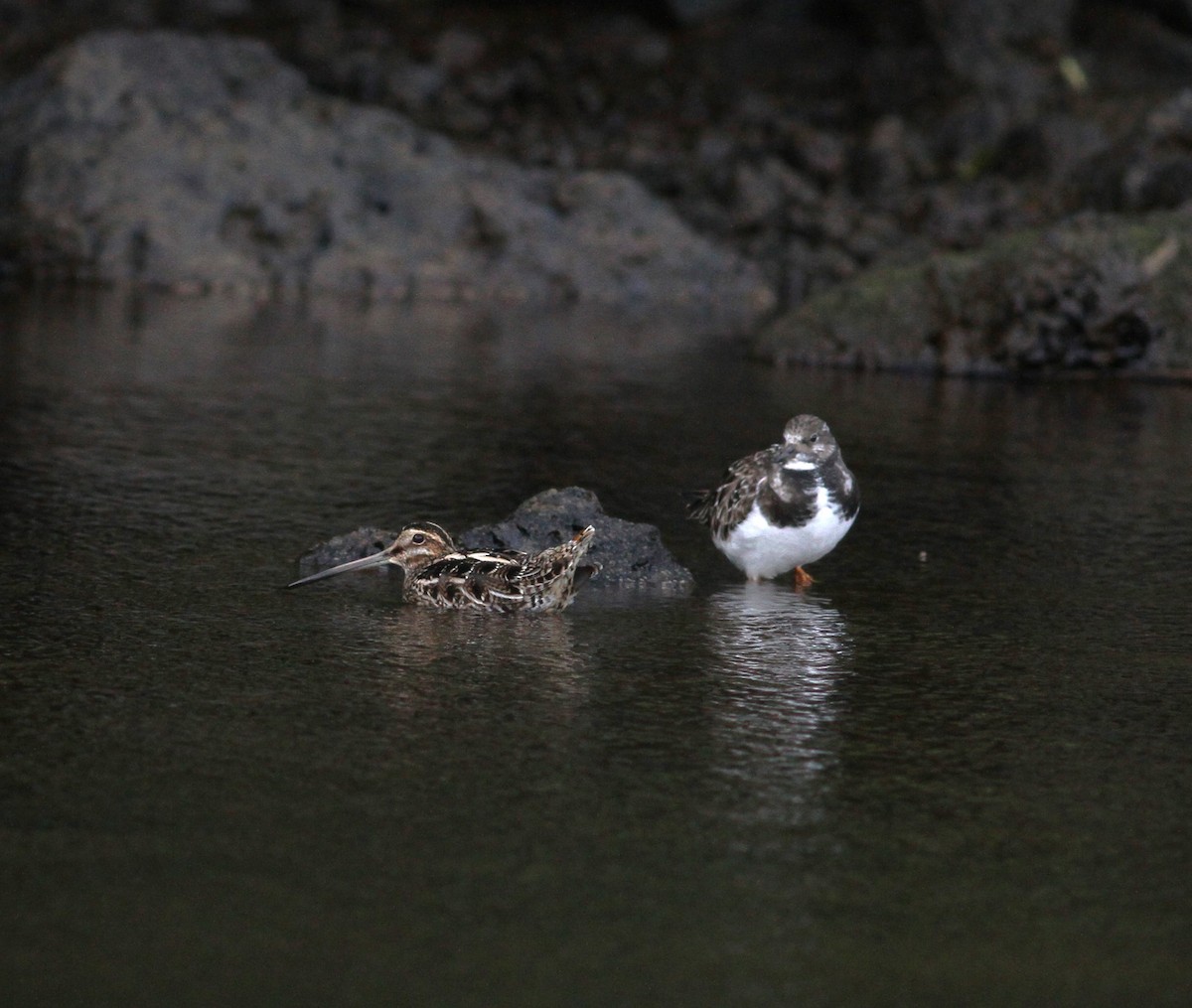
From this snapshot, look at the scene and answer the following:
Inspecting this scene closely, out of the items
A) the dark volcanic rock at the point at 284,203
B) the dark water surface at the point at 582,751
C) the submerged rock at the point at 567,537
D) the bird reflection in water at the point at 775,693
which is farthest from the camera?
the dark volcanic rock at the point at 284,203

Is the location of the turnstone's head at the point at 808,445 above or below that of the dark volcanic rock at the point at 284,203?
below

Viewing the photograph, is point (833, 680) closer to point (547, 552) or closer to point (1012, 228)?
point (547, 552)

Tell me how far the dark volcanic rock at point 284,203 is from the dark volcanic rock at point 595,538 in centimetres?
1569

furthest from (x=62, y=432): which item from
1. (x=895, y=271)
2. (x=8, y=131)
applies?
(x=8, y=131)

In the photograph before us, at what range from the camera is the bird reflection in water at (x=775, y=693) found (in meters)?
5.68

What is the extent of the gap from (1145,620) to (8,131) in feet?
74.6

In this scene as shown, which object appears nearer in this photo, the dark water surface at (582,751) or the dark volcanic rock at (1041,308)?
the dark water surface at (582,751)

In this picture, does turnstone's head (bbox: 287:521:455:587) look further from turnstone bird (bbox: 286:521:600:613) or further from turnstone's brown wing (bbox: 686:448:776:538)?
turnstone's brown wing (bbox: 686:448:776:538)

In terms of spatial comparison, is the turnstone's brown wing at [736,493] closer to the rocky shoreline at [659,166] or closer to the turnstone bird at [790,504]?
the turnstone bird at [790,504]

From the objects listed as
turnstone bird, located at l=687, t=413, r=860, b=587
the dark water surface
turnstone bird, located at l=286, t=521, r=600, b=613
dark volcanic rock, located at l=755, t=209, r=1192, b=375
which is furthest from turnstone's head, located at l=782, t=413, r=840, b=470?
dark volcanic rock, located at l=755, t=209, r=1192, b=375

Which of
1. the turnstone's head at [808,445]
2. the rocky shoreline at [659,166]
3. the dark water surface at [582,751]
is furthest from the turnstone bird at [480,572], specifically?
the rocky shoreline at [659,166]

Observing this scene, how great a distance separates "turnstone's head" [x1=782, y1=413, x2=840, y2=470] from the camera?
8.52m

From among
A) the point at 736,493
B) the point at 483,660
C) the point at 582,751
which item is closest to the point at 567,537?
the point at 736,493

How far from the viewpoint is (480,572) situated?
7.80 metres
